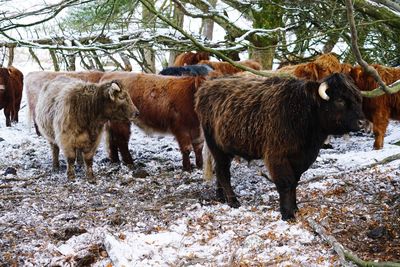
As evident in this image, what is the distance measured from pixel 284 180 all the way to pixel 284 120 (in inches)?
22.6

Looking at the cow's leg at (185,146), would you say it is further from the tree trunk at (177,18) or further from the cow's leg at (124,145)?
the tree trunk at (177,18)

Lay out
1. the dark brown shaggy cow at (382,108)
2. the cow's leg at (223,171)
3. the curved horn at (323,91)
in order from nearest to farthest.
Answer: the curved horn at (323,91) < the cow's leg at (223,171) < the dark brown shaggy cow at (382,108)

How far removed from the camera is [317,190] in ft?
21.0

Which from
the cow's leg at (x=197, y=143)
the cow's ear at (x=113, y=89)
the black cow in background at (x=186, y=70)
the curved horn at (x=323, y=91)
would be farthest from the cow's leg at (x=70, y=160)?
A: the curved horn at (x=323, y=91)

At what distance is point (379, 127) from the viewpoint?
9.20 m

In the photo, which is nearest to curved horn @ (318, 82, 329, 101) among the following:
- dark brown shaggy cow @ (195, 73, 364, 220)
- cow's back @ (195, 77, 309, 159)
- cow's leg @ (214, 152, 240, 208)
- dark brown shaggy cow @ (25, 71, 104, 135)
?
dark brown shaggy cow @ (195, 73, 364, 220)

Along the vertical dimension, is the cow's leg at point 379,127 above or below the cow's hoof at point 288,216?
below

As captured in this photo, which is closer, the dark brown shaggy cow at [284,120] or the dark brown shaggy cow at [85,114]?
the dark brown shaggy cow at [284,120]

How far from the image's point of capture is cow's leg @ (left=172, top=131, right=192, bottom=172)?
27.5 feet

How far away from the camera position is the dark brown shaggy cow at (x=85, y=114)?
25.2 ft

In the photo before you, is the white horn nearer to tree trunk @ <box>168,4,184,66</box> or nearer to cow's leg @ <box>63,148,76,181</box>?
cow's leg @ <box>63,148,76,181</box>

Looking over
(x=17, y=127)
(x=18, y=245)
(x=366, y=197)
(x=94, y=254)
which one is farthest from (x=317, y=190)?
(x=17, y=127)

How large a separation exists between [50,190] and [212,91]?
8.10 feet

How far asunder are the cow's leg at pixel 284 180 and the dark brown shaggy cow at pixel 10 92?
9188mm
